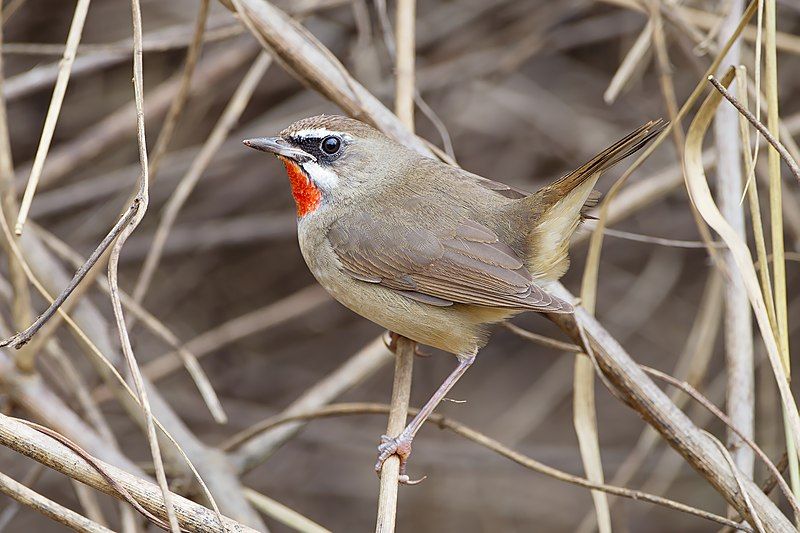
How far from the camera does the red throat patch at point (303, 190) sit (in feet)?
11.3

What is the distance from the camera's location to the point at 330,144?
3.38 meters

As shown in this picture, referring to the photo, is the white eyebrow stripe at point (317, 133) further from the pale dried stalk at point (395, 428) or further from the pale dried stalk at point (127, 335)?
the pale dried stalk at point (127, 335)

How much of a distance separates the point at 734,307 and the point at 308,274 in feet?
11.8

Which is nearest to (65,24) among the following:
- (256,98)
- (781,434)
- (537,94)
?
(256,98)

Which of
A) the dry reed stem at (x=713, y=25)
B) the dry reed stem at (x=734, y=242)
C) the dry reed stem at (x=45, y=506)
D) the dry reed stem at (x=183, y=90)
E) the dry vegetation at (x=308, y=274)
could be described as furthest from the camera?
the dry reed stem at (x=713, y=25)

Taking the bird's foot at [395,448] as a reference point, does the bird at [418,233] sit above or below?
above

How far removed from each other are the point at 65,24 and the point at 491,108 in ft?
8.98

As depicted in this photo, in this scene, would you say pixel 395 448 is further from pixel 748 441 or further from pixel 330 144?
pixel 330 144

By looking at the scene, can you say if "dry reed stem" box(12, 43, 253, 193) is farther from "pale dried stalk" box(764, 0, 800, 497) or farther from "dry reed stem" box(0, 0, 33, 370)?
"pale dried stalk" box(764, 0, 800, 497)

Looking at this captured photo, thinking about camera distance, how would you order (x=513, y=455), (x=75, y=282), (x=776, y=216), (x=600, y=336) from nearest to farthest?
1. (x=75, y=282)
2. (x=776, y=216)
3. (x=513, y=455)
4. (x=600, y=336)

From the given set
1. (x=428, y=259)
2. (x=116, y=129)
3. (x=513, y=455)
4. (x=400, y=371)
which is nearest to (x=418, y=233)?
(x=428, y=259)

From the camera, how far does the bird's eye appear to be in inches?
132

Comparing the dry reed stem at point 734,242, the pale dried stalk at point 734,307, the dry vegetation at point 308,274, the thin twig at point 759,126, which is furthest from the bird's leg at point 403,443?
the thin twig at point 759,126

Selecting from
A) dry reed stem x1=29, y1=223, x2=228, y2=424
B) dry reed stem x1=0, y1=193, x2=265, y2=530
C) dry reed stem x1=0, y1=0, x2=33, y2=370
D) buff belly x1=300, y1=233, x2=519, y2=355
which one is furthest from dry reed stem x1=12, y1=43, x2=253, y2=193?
buff belly x1=300, y1=233, x2=519, y2=355
